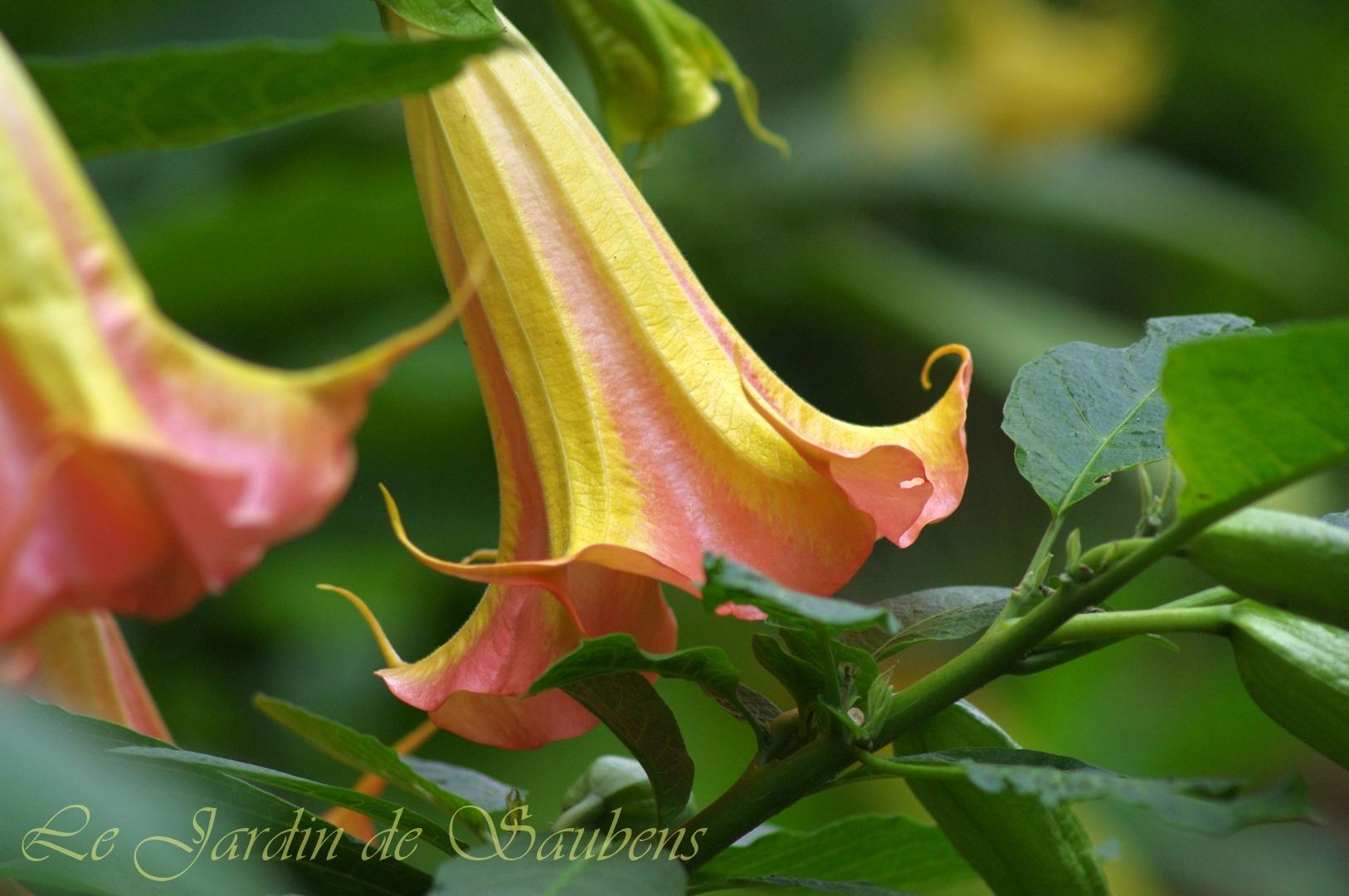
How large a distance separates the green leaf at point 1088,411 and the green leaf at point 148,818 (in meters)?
0.27

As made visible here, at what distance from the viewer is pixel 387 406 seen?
5.71 feet

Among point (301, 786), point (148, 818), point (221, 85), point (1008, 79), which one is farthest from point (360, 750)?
point (1008, 79)

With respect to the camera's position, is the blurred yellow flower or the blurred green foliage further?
the blurred yellow flower

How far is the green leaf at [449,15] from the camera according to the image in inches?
20.8

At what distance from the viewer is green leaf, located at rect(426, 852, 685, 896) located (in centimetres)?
44

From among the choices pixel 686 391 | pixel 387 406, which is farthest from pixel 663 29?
pixel 387 406

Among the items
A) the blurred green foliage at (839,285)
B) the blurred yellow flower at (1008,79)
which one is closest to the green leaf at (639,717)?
the blurred green foliage at (839,285)

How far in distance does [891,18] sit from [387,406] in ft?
5.72

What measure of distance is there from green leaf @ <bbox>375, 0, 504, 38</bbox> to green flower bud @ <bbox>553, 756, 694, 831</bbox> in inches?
10.9

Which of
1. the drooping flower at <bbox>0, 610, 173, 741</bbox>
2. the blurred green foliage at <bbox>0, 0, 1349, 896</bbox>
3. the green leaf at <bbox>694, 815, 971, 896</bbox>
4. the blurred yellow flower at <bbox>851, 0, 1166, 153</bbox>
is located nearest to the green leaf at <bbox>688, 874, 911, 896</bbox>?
the green leaf at <bbox>694, 815, 971, 896</bbox>

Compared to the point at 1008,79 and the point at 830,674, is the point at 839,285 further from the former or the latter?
the point at 830,674

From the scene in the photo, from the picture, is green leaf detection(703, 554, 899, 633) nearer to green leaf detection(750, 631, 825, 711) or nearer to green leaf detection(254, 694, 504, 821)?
green leaf detection(750, 631, 825, 711)

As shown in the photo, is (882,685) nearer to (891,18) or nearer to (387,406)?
(387,406)

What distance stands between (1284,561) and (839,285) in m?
2.11
